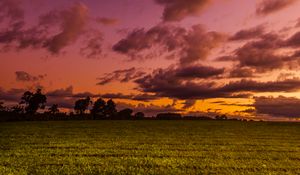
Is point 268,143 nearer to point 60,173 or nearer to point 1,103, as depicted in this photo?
point 60,173

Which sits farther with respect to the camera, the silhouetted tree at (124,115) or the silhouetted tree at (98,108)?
the silhouetted tree at (98,108)

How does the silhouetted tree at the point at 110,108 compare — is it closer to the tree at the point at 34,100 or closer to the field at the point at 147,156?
the tree at the point at 34,100

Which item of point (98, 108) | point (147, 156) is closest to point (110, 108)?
point (98, 108)

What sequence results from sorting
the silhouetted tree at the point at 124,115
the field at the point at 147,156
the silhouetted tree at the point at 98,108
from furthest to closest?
1. the silhouetted tree at the point at 98,108
2. the silhouetted tree at the point at 124,115
3. the field at the point at 147,156

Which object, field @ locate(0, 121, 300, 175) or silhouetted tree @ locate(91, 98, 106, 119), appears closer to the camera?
field @ locate(0, 121, 300, 175)

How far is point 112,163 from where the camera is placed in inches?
1093

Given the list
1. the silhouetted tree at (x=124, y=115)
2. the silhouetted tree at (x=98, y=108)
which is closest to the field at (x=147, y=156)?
the silhouetted tree at (x=124, y=115)

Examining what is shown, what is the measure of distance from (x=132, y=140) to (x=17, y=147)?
38.1 feet

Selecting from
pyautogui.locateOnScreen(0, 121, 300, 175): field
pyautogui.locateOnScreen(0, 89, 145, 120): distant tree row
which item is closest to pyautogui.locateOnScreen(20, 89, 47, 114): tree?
pyautogui.locateOnScreen(0, 89, 145, 120): distant tree row

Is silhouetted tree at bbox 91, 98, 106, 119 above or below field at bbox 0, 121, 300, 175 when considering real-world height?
above

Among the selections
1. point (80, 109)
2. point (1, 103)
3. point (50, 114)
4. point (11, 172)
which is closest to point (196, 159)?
point (11, 172)

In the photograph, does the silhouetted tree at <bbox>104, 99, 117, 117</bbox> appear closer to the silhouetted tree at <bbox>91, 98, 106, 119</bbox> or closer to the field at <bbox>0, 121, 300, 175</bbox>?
the silhouetted tree at <bbox>91, 98, 106, 119</bbox>

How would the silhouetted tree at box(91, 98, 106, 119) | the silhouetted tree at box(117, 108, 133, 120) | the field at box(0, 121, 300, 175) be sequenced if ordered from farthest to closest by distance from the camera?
the silhouetted tree at box(91, 98, 106, 119), the silhouetted tree at box(117, 108, 133, 120), the field at box(0, 121, 300, 175)

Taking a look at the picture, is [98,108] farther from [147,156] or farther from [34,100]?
[147,156]
